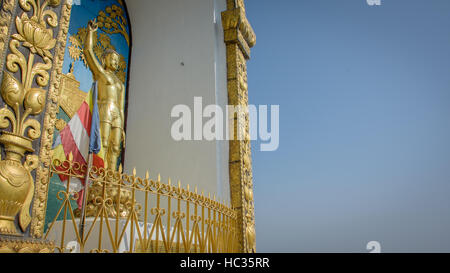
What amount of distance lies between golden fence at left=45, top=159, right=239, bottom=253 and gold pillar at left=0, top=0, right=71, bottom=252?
22 centimetres

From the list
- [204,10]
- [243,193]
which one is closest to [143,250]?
[243,193]

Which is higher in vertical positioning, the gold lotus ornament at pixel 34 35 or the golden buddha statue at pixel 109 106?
the golden buddha statue at pixel 109 106

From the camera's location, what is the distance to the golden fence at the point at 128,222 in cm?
247

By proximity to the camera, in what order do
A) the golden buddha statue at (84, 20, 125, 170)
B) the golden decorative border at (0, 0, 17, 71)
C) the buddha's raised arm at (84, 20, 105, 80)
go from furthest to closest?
1. the golden buddha statue at (84, 20, 125, 170)
2. the buddha's raised arm at (84, 20, 105, 80)
3. the golden decorative border at (0, 0, 17, 71)

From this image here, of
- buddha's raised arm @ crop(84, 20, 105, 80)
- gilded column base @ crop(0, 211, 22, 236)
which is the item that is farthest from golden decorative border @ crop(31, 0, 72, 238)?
buddha's raised arm @ crop(84, 20, 105, 80)

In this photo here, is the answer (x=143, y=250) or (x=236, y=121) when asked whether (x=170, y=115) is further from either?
(x=143, y=250)

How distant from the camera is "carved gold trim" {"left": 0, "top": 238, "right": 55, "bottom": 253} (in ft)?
5.66

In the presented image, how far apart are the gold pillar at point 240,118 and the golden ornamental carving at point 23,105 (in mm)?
2971

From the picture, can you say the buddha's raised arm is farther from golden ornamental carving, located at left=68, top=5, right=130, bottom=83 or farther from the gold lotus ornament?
the gold lotus ornament

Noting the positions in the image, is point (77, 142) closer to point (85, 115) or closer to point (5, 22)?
point (85, 115)

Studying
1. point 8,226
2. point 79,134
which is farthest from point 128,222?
point 79,134
